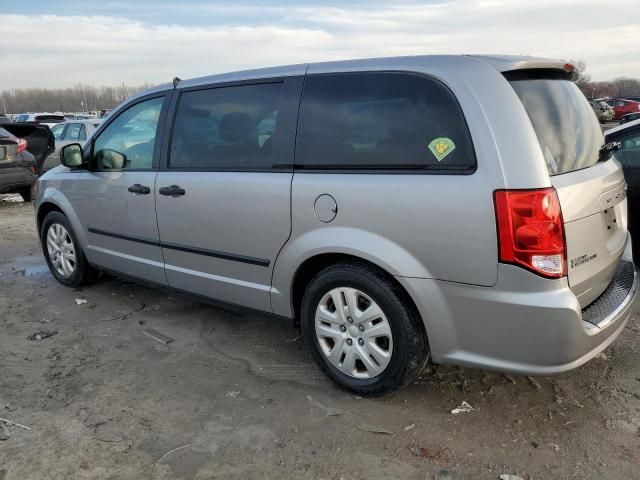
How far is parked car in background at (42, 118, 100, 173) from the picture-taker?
13430 millimetres

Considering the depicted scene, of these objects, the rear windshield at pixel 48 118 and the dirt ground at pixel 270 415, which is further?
the rear windshield at pixel 48 118

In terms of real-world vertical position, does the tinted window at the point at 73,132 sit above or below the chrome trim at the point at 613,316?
above

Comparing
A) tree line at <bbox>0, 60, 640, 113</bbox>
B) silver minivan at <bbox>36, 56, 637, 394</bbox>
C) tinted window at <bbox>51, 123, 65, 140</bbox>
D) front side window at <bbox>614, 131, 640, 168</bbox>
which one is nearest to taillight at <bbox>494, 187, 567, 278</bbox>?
silver minivan at <bbox>36, 56, 637, 394</bbox>

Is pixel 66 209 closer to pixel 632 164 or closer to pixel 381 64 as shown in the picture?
pixel 381 64

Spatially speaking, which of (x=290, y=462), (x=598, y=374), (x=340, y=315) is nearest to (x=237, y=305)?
(x=340, y=315)

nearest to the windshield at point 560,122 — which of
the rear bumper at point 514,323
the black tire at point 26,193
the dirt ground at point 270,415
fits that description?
the rear bumper at point 514,323

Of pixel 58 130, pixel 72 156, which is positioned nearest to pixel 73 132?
pixel 58 130

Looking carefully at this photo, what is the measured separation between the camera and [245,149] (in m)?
3.35

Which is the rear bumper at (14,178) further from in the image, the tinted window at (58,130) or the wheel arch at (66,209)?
the wheel arch at (66,209)

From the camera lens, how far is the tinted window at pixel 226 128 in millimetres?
3262

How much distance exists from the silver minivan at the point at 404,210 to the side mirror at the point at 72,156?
1.04 meters

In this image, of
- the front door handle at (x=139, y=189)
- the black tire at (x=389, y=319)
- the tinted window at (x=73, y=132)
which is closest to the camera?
the black tire at (x=389, y=319)

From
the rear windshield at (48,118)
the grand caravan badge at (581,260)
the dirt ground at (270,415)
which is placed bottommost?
the dirt ground at (270,415)

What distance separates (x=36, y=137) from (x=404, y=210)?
31.6ft
